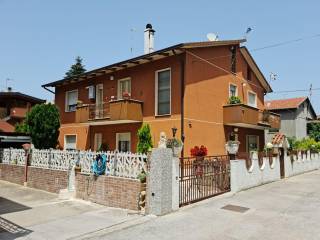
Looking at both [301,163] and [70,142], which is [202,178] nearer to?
[301,163]

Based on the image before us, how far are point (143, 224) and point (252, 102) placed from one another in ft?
54.5

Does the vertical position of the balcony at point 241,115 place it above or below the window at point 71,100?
below

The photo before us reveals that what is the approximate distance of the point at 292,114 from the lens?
35.9 meters

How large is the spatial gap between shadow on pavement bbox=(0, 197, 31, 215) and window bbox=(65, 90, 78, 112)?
1133cm

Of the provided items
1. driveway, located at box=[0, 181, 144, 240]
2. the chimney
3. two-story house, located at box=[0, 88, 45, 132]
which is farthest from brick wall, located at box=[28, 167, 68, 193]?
two-story house, located at box=[0, 88, 45, 132]

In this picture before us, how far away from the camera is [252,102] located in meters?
22.5

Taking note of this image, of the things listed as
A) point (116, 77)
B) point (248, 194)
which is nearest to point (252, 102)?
point (116, 77)

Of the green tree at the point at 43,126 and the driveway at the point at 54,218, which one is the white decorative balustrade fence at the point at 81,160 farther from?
the green tree at the point at 43,126

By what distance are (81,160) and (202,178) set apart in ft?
15.7

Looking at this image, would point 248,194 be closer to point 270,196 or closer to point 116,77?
point 270,196

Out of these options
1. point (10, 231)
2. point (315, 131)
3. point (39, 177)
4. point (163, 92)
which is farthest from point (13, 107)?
point (315, 131)

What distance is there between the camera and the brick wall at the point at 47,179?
12933 millimetres

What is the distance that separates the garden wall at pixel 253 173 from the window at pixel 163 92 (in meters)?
4.76

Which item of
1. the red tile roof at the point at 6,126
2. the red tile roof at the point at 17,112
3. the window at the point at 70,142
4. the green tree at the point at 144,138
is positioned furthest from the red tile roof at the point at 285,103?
the red tile roof at the point at 6,126
